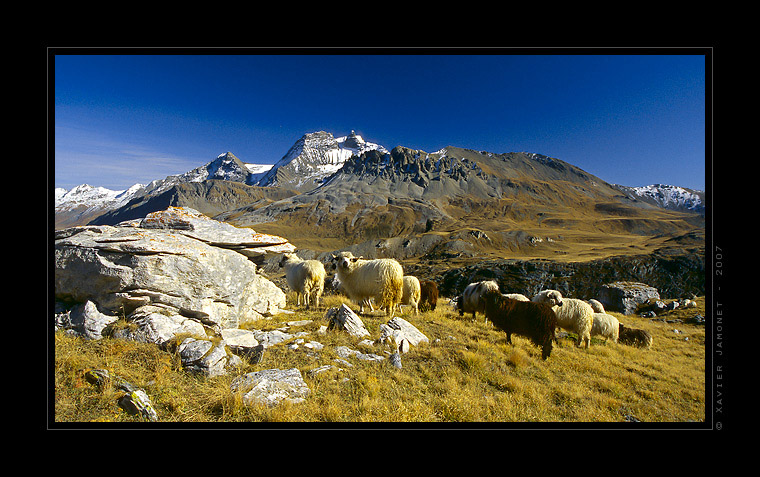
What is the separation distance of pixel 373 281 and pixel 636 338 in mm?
9393

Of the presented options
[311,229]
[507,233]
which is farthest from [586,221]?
[311,229]

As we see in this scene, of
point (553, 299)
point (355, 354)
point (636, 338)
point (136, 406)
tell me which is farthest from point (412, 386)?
point (636, 338)

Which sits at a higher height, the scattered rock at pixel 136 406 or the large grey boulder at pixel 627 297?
the scattered rock at pixel 136 406

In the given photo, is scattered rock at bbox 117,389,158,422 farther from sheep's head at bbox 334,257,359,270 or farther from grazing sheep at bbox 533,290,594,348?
grazing sheep at bbox 533,290,594,348

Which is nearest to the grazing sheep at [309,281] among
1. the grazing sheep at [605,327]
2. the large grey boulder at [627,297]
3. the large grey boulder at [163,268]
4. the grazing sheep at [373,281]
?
the grazing sheep at [373,281]

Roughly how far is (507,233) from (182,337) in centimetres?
10315

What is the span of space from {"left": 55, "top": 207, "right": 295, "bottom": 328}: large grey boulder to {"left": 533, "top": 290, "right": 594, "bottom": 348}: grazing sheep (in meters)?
9.52

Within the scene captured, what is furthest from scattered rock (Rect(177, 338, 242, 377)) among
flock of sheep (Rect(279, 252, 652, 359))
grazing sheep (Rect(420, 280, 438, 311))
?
grazing sheep (Rect(420, 280, 438, 311))

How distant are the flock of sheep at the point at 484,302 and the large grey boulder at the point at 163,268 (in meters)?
2.82

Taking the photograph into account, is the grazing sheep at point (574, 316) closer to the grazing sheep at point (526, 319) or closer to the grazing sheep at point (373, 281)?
the grazing sheep at point (526, 319)

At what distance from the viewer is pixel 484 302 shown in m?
8.88

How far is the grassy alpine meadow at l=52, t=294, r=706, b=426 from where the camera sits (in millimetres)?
3525

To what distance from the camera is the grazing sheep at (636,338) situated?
9383 millimetres
